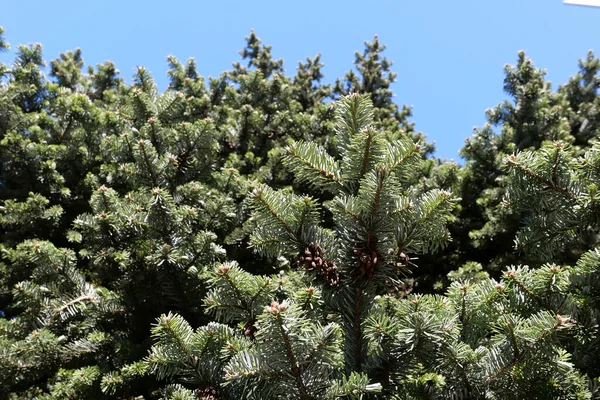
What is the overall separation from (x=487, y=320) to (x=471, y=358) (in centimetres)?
41

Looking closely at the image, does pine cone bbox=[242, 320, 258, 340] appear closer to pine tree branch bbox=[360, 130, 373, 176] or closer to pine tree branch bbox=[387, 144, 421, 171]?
pine tree branch bbox=[360, 130, 373, 176]

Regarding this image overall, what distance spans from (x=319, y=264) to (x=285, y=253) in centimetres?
61

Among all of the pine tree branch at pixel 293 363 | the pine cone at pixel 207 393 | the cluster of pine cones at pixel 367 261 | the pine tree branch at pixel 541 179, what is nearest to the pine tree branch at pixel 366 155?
the cluster of pine cones at pixel 367 261

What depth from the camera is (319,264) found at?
2.34m

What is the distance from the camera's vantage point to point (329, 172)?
256 cm

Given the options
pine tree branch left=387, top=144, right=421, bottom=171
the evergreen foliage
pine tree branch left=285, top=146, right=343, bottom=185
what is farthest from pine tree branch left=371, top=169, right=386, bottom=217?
pine tree branch left=285, top=146, right=343, bottom=185

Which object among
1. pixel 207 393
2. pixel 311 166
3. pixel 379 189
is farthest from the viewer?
pixel 311 166

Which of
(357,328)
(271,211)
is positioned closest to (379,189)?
(271,211)

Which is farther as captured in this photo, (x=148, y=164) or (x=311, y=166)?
(x=148, y=164)

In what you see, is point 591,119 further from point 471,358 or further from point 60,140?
point 60,140

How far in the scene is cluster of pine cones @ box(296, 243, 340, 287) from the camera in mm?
2344

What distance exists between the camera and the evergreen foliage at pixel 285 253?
88.7 inches

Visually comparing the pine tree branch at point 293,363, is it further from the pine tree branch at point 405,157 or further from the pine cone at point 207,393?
the pine tree branch at point 405,157

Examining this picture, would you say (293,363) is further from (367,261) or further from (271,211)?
(271,211)
